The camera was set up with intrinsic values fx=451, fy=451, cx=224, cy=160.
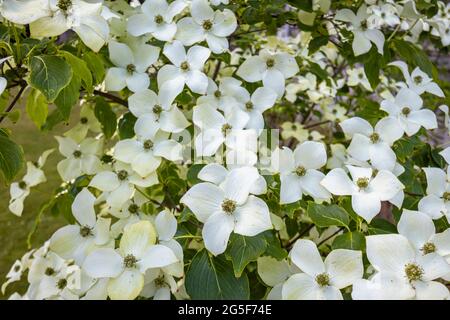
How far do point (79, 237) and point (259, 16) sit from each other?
60 centimetres

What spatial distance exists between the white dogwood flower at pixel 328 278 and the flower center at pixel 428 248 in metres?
0.09

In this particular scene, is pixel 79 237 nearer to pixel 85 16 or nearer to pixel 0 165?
pixel 0 165

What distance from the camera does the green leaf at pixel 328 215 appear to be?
67cm

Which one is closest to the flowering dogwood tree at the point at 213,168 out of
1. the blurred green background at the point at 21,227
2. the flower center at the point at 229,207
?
the flower center at the point at 229,207

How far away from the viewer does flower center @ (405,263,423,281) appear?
1.94ft

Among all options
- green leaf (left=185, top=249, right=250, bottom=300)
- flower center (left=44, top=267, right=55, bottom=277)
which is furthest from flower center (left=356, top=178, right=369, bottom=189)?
flower center (left=44, top=267, right=55, bottom=277)

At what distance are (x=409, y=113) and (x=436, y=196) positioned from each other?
21 cm

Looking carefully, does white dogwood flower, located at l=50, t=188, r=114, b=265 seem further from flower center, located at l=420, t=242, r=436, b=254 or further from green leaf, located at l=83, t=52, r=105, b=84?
flower center, located at l=420, t=242, r=436, b=254

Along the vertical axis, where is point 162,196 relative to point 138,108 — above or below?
below

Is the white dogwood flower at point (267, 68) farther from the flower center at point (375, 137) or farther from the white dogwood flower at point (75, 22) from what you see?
the white dogwood flower at point (75, 22)

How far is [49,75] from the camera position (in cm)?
65

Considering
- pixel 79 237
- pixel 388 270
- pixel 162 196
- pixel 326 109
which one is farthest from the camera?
pixel 326 109

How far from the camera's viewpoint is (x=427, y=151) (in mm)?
984
